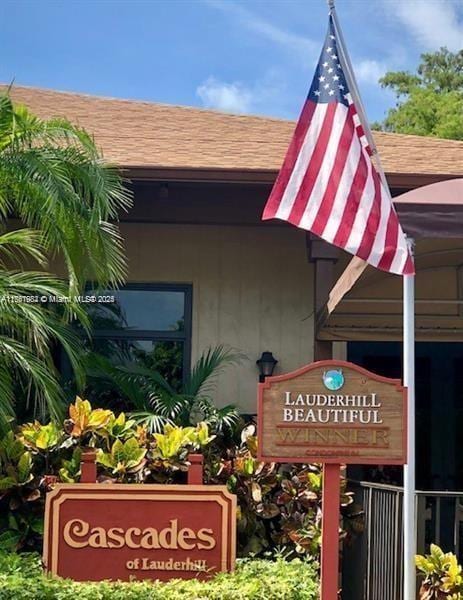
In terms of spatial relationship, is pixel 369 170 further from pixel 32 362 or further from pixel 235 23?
pixel 235 23

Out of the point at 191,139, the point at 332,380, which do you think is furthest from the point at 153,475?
the point at 191,139

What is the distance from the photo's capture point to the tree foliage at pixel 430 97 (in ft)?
102

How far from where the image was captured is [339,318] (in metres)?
9.13

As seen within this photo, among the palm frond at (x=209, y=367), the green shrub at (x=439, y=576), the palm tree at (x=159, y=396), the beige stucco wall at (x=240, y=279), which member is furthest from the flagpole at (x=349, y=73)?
the beige stucco wall at (x=240, y=279)

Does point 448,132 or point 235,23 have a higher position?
point 448,132

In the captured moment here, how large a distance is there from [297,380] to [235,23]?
9.83 meters

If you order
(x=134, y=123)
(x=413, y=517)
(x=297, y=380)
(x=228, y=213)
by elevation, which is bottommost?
(x=413, y=517)

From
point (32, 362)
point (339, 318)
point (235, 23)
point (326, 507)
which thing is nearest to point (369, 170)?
point (326, 507)

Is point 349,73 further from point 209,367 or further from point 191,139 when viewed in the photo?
point 191,139

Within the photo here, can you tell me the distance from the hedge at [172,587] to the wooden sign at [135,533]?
0.18 meters

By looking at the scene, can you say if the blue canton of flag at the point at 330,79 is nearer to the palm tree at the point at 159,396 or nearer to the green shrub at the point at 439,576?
the green shrub at the point at 439,576

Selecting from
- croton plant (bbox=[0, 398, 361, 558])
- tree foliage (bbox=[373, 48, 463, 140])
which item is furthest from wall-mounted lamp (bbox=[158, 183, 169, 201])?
tree foliage (bbox=[373, 48, 463, 140])

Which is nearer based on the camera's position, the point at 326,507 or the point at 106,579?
the point at 326,507

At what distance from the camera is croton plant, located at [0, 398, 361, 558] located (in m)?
6.96
